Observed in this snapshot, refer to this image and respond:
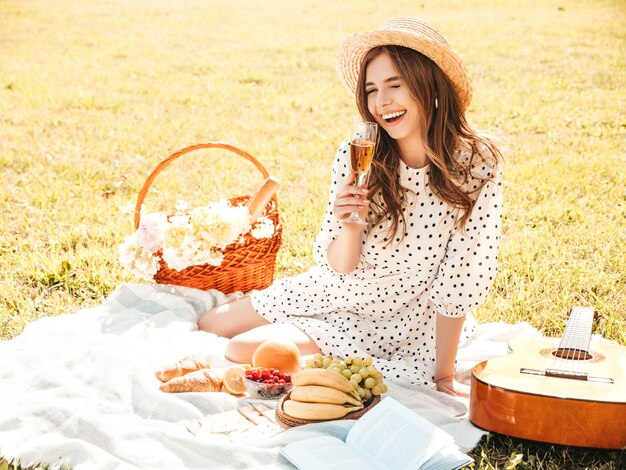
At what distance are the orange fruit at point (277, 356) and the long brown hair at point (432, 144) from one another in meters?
0.78

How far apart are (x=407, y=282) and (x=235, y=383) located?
1.04m

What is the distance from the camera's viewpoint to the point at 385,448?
119 inches

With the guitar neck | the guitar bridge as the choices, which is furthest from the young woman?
the guitar bridge

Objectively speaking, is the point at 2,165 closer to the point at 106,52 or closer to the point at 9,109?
the point at 9,109

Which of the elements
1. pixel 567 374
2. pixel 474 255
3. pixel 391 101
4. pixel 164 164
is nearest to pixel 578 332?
pixel 567 374

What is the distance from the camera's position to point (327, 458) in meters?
2.94

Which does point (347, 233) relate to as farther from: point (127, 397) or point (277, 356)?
point (127, 397)

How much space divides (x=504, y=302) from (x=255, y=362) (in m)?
1.85

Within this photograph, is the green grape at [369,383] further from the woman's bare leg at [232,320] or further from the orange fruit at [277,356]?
the woman's bare leg at [232,320]

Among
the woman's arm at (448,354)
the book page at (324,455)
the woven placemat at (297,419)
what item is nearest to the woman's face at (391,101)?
the woman's arm at (448,354)

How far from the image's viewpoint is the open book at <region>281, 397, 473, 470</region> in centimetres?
293

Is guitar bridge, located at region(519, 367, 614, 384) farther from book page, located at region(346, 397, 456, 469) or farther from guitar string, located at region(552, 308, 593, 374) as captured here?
book page, located at region(346, 397, 456, 469)

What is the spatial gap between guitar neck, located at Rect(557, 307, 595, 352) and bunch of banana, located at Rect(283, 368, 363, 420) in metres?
1.04

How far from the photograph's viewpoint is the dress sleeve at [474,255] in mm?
3742
